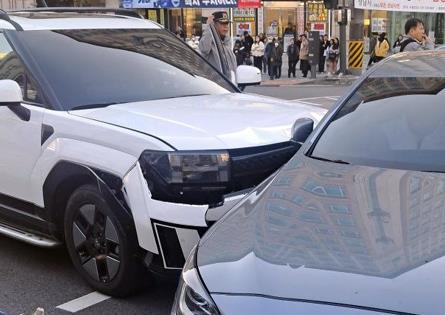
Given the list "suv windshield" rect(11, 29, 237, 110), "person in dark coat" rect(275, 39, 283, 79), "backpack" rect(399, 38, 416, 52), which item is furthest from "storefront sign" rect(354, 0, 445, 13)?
"suv windshield" rect(11, 29, 237, 110)

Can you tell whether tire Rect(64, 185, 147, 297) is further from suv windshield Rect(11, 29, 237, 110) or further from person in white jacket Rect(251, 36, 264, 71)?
person in white jacket Rect(251, 36, 264, 71)

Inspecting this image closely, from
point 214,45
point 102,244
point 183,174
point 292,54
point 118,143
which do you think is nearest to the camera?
point 183,174

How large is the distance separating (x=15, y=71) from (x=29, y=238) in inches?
47.7

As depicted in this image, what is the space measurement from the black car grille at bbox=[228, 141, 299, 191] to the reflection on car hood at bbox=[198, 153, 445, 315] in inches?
30.9

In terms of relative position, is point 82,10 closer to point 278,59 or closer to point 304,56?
point 278,59

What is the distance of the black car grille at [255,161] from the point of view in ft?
12.1

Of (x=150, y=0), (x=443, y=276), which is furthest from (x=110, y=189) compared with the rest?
(x=150, y=0)

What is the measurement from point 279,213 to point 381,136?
957mm

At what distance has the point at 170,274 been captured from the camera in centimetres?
355

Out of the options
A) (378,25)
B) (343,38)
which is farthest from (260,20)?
(343,38)

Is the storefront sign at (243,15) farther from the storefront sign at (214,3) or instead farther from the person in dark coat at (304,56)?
the person in dark coat at (304,56)

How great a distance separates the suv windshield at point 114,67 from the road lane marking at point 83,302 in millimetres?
1227

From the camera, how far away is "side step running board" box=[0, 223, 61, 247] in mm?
4305

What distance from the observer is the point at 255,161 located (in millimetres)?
3787
